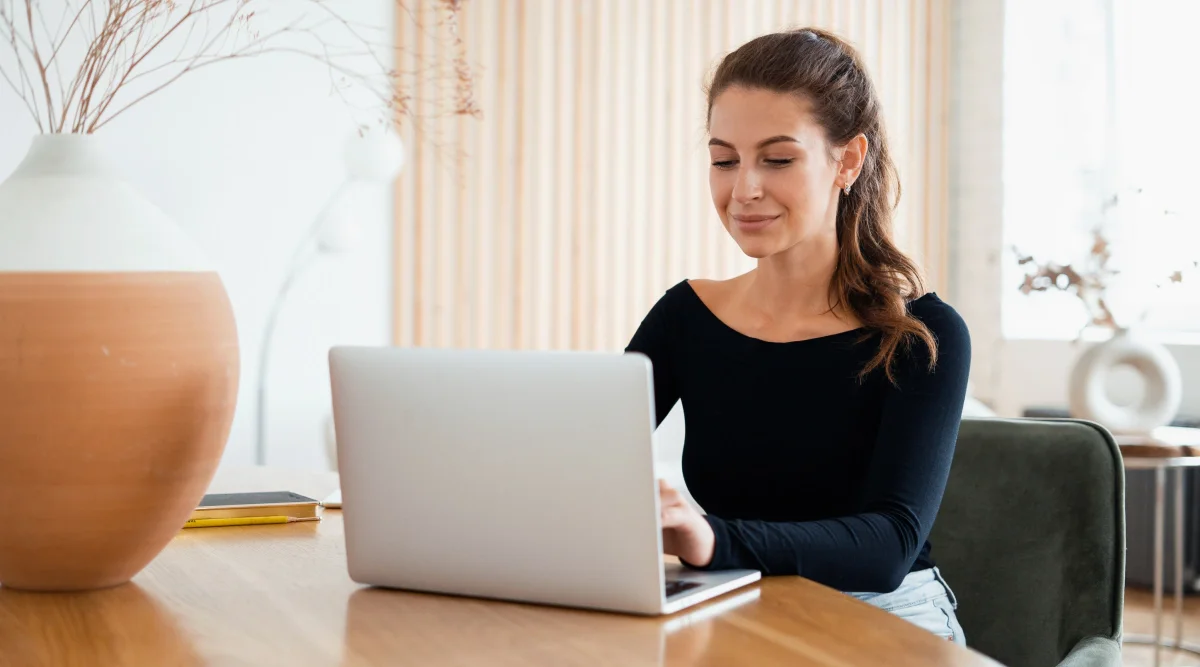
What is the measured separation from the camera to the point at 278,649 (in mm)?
952

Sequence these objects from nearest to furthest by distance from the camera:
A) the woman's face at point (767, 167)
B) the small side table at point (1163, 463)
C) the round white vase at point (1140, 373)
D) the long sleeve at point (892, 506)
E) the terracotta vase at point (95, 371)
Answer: the terracotta vase at point (95, 371), the long sleeve at point (892, 506), the woman's face at point (767, 167), the small side table at point (1163, 463), the round white vase at point (1140, 373)

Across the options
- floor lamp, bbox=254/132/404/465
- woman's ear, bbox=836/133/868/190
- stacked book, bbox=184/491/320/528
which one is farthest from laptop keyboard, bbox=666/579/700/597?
floor lamp, bbox=254/132/404/465

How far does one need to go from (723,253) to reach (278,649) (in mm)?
4051

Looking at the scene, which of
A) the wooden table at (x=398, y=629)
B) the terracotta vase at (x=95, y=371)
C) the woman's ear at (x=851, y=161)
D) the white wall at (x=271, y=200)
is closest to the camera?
the wooden table at (x=398, y=629)

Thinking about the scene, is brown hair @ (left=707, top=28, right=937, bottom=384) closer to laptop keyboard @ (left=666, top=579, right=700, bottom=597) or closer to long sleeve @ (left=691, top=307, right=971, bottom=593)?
long sleeve @ (left=691, top=307, right=971, bottom=593)

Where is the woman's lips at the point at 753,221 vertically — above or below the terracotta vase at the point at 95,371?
above

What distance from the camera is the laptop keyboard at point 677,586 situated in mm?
1071

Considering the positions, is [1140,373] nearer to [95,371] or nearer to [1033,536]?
[1033,536]

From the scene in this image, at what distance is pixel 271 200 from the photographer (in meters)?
4.06

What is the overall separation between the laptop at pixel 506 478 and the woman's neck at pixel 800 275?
0.63 m

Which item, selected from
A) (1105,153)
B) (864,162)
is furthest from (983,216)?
(864,162)

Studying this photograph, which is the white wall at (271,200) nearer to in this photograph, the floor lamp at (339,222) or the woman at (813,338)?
the floor lamp at (339,222)

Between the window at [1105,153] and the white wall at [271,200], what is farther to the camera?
the window at [1105,153]

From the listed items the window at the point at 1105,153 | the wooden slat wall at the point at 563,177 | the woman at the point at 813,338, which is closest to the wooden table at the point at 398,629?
the woman at the point at 813,338
